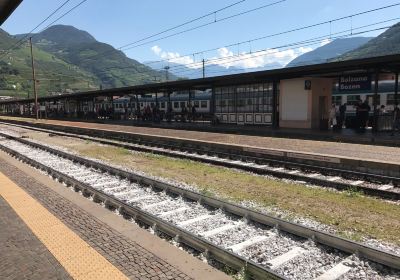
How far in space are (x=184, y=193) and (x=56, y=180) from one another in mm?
4707

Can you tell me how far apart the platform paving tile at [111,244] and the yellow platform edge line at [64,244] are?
121 mm

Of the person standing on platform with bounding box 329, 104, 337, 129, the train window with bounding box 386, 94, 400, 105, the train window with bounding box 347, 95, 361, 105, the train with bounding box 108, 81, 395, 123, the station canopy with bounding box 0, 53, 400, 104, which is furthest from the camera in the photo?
the train window with bounding box 347, 95, 361, 105

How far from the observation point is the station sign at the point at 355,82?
22328 millimetres

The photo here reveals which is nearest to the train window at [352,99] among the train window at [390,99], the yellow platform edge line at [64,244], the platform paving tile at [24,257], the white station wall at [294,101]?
the train window at [390,99]

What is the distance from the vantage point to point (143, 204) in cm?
841

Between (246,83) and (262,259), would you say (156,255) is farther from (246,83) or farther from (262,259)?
(246,83)

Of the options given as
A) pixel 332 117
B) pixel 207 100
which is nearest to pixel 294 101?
pixel 332 117

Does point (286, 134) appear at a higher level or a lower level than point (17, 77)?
lower

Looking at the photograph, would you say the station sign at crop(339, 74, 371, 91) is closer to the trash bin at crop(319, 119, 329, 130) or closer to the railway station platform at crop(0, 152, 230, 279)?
the trash bin at crop(319, 119, 329, 130)

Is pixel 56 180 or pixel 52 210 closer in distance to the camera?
pixel 52 210

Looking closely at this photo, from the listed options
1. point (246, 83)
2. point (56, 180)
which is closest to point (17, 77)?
point (246, 83)

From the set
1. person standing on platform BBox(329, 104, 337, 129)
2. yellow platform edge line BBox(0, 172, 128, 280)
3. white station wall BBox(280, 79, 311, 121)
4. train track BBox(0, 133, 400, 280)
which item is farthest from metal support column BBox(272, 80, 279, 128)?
yellow platform edge line BBox(0, 172, 128, 280)

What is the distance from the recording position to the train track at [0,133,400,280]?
492cm

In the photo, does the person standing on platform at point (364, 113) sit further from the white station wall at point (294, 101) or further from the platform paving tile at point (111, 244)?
the platform paving tile at point (111, 244)
